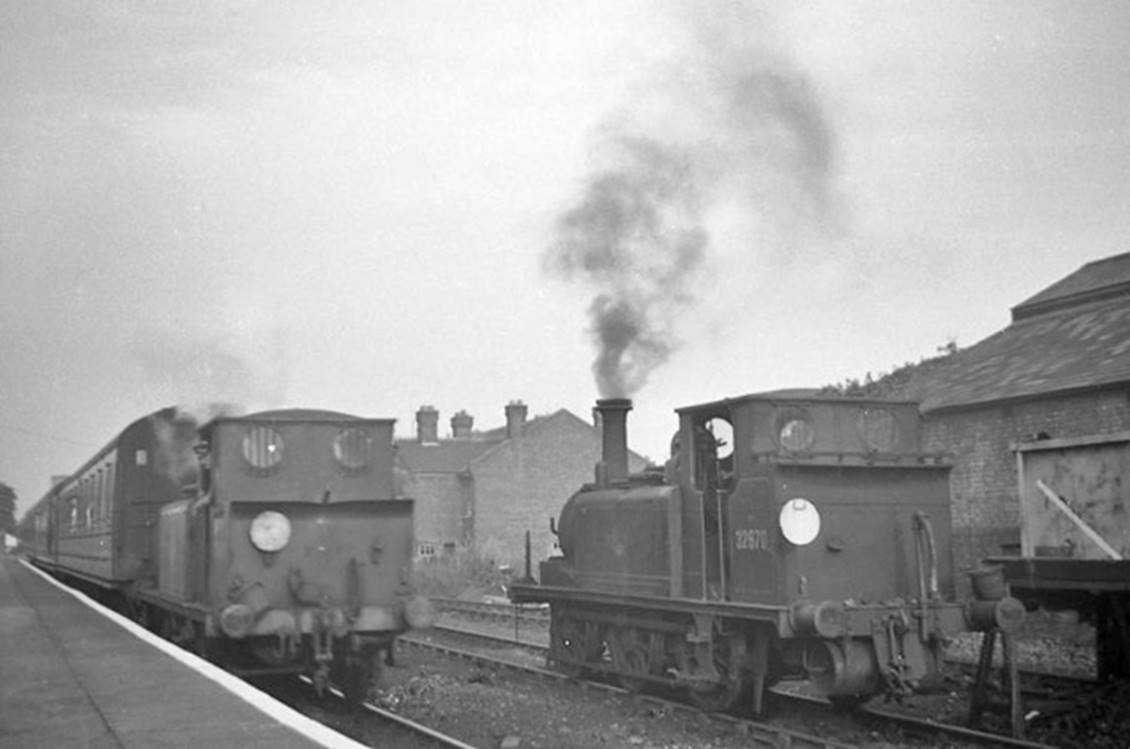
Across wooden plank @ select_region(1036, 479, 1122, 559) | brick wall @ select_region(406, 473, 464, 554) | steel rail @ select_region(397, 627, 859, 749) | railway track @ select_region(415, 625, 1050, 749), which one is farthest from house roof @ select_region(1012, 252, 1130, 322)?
brick wall @ select_region(406, 473, 464, 554)

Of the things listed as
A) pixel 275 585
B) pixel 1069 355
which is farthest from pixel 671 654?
pixel 1069 355

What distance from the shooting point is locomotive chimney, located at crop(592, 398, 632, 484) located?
1337cm

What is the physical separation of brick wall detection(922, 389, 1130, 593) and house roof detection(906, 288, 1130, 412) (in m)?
0.27

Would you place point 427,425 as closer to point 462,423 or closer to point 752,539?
point 462,423

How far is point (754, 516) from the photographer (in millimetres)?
10445

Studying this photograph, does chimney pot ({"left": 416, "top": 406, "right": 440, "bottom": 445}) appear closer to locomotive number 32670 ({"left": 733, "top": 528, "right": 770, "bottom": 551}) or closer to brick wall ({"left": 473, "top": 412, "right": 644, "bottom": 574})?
brick wall ({"left": 473, "top": 412, "right": 644, "bottom": 574})

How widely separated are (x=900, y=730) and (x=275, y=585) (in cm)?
595

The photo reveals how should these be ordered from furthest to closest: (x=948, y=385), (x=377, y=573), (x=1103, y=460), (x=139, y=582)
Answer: (x=948, y=385), (x=139, y=582), (x=377, y=573), (x=1103, y=460)

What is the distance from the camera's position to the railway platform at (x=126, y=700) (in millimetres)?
6957

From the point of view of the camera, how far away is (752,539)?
10.5 metres

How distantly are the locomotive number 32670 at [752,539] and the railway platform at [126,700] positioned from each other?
4510 millimetres

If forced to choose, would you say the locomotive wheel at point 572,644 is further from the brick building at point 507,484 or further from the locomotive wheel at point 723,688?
the brick building at point 507,484

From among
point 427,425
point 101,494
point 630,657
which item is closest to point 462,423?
point 427,425

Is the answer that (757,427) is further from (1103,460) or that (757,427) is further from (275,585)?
(275,585)
